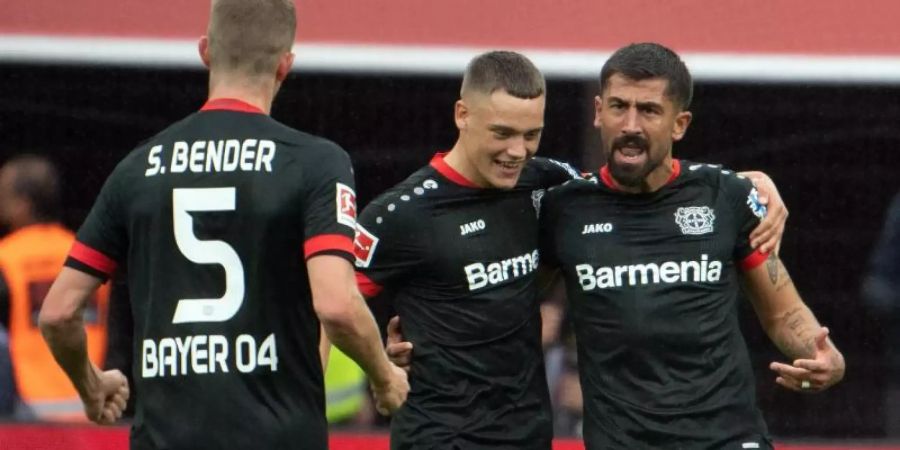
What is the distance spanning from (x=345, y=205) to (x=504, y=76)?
1059 mm

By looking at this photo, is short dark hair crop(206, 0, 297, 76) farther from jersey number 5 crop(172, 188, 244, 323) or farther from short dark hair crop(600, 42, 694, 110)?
short dark hair crop(600, 42, 694, 110)

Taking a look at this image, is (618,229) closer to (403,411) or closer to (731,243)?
(731,243)

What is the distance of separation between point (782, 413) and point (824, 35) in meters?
1.44

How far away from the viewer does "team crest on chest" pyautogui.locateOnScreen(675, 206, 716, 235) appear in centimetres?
437

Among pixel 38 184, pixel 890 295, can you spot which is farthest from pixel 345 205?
pixel 890 295

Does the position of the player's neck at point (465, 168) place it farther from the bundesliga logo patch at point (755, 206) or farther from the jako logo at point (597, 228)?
the bundesliga logo patch at point (755, 206)

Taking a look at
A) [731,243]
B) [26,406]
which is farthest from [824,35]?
[26,406]

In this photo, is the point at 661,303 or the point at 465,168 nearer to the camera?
the point at 661,303

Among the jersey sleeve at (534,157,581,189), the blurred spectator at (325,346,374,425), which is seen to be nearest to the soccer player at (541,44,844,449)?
the jersey sleeve at (534,157,581,189)

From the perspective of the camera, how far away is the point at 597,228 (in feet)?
14.4

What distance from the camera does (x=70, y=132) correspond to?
6301mm

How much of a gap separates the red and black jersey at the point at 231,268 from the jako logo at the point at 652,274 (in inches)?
37.5

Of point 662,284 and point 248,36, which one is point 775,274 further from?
point 248,36

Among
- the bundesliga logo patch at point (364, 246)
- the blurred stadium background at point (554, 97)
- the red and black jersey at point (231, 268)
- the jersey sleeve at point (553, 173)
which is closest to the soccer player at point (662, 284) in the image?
the jersey sleeve at point (553, 173)
